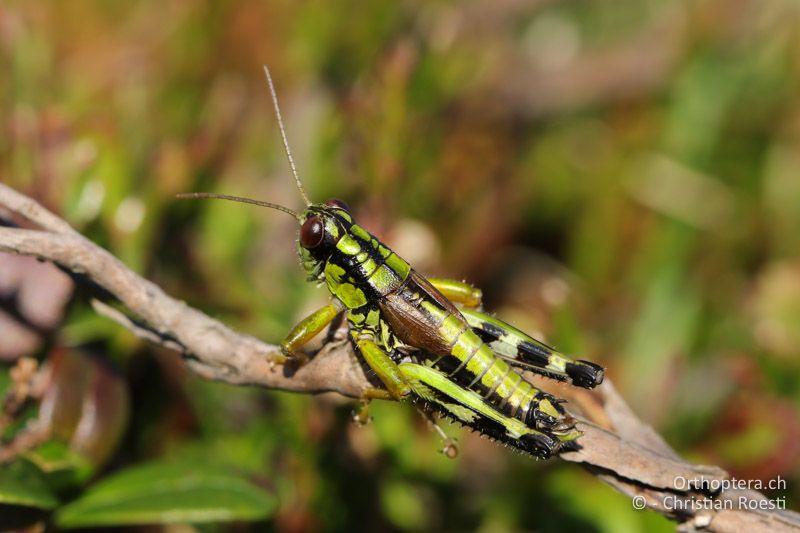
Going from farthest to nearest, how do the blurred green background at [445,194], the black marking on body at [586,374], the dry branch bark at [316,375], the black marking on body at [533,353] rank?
the blurred green background at [445,194], the black marking on body at [533,353], the black marking on body at [586,374], the dry branch bark at [316,375]

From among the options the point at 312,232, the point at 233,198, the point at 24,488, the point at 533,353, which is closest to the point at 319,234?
the point at 312,232

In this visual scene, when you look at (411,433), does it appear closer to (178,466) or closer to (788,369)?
(178,466)

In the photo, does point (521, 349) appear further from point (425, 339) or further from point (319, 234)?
point (319, 234)

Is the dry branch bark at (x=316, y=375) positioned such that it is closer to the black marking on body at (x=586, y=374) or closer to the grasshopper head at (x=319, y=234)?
the black marking on body at (x=586, y=374)

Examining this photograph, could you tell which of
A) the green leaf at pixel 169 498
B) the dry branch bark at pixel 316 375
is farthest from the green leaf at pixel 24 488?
the dry branch bark at pixel 316 375

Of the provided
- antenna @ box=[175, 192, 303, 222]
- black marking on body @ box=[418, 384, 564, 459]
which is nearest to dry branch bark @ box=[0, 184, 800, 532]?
black marking on body @ box=[418, 384, 564, 459]

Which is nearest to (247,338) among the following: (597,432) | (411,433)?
(597,432)
